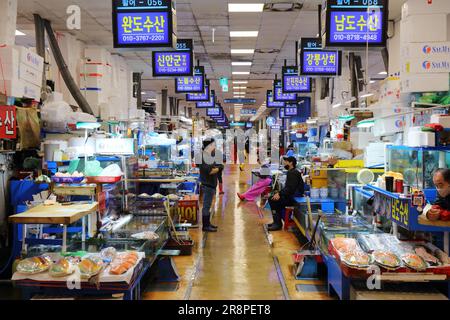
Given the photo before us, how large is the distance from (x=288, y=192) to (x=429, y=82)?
11.7 feet

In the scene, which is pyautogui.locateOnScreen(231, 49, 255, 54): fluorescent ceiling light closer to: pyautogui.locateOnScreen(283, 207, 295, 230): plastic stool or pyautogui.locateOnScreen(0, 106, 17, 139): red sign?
pyautogui.locateOnScreen(283, 207, 295, 230): plastic stool

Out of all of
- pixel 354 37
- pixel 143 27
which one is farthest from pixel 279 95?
pixel 143 27

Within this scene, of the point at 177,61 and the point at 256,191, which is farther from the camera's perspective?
the point at 256,191

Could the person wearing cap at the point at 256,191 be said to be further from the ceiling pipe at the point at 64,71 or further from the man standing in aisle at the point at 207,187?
the ceiling pipe at the point at 64,71

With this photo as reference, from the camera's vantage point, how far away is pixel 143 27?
6.39m

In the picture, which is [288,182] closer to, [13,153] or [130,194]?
[130,194]

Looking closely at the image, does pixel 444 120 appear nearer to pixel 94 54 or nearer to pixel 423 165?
pixel 423 165

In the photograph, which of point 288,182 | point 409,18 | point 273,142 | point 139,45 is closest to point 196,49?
point 288,182

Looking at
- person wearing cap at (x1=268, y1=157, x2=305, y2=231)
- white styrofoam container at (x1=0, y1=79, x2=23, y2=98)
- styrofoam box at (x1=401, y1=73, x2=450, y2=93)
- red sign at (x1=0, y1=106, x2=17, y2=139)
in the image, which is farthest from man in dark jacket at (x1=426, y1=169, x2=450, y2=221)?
white styrofoam container at (x1=0, y1=79, x2=23, y2=98)

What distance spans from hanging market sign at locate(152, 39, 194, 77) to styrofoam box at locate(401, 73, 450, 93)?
4.38 meters

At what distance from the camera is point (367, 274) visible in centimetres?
432

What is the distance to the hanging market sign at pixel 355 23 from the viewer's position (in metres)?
6.26

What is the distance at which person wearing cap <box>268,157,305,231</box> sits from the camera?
29.3ft

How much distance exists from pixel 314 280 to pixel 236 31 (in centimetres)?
648
